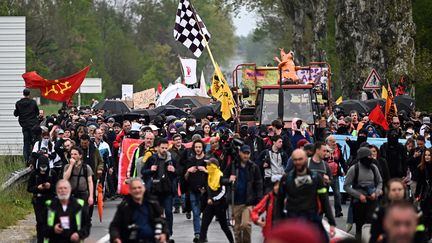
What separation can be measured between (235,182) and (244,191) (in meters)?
0.18

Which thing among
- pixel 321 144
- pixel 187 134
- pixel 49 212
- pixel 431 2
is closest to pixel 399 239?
pixel 49 212

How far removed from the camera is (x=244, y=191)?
59.4 ft

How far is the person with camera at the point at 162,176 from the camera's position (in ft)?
63.5

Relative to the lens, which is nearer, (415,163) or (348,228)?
(348,228)

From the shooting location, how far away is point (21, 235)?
20359 mm

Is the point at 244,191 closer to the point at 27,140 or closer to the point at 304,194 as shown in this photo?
the point at 304,194

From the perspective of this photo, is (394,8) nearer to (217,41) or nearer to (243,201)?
(243,201)

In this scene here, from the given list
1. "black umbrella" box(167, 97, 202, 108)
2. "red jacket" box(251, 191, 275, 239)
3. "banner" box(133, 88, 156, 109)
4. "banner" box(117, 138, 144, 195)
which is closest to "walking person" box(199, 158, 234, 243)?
"red jacket" box(251, 191, 275, 239)

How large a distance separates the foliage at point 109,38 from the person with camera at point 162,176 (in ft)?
166

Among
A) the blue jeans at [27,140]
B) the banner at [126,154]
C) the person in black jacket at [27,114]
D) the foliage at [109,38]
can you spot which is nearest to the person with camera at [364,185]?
the banner at [126,154]

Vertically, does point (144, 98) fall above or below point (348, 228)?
above

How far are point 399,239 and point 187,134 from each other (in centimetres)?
1990

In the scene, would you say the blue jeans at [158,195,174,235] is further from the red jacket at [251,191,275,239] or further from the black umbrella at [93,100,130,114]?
the black umbrella at [93,100,130,114]

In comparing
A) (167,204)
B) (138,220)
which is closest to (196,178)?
(167,204)
